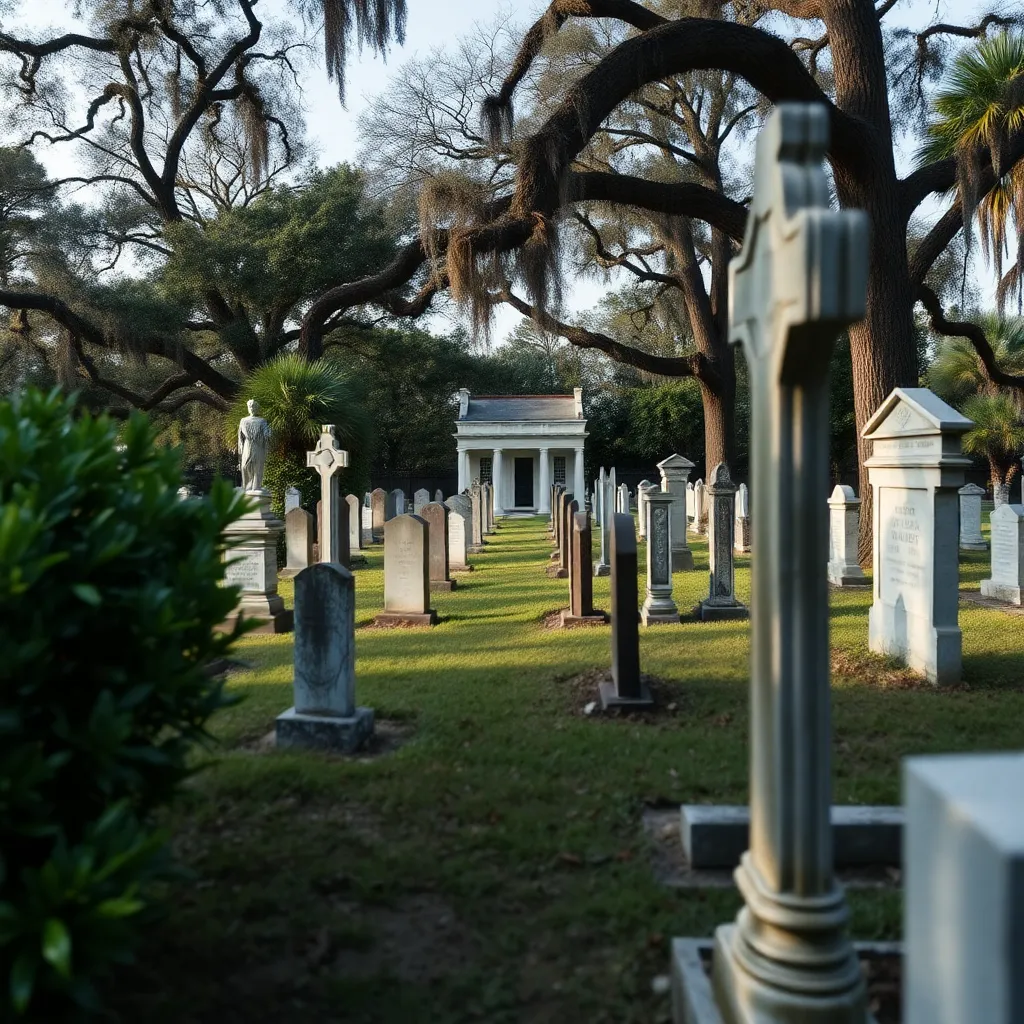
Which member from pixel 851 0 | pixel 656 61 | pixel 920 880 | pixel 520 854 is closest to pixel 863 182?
pixel 851 0

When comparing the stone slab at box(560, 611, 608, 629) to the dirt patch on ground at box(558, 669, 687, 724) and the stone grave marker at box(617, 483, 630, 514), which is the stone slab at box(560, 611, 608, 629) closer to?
the dirt patch on ground at box(558, 669, 687, 724)

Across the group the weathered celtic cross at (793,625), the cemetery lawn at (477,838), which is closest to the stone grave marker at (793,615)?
the weathered celtic cross at (793,625)

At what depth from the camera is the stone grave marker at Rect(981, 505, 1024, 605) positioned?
10758mm

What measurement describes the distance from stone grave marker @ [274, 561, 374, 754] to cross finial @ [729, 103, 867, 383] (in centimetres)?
373

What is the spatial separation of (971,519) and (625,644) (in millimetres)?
14559

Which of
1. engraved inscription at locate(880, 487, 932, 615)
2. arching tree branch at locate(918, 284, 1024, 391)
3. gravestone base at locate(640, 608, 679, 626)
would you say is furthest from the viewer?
arching tree branch at locate(918, 284, 1024, 391)

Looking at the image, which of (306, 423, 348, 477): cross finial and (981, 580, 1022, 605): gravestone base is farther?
(306, 423, 348, 477): cross finial

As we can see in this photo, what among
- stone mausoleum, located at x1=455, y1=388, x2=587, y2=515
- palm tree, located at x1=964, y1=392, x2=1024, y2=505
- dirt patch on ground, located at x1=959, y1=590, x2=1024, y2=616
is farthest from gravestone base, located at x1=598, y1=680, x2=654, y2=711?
stone mausoleum, located at x1=455, y1=388, x2=587, y2=515

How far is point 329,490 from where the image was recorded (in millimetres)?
13328

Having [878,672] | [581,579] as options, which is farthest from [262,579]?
[878,672]

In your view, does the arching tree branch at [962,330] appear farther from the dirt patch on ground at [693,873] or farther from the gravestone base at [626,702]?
the dirt patch on ground at [693,873]

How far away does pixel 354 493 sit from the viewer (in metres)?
19.1

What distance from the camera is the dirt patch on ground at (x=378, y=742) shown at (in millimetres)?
5312

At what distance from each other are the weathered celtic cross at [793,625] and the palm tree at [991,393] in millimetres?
22196
